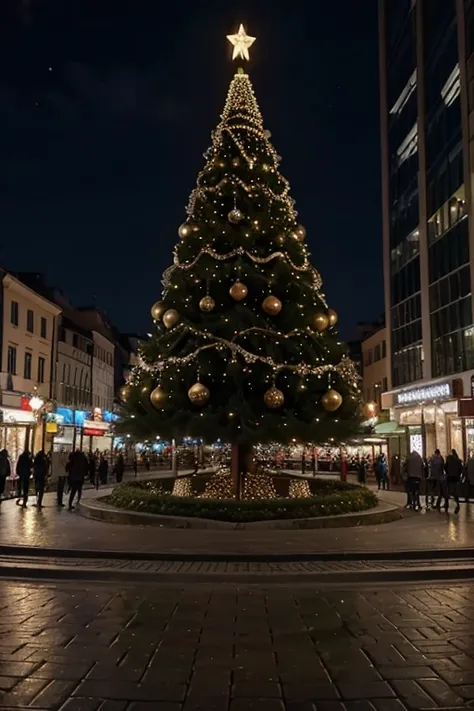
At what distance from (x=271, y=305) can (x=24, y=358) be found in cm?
3119

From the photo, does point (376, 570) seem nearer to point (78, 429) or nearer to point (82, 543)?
point (82, 543)

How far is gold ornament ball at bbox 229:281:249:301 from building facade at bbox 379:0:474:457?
40.3ft

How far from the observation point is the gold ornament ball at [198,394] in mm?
17469

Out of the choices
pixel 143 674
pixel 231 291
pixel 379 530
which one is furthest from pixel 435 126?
pixel 143 674

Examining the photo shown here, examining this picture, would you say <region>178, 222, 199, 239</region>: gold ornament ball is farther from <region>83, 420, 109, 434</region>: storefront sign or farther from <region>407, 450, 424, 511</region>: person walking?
<region>83, 420, 109, 434</region>: storefront sign

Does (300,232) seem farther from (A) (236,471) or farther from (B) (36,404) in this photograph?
(B) (36,404)

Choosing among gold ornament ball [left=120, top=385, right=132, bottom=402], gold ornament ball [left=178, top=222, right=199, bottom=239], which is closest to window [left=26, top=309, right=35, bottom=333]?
gold ornament ball [left=178, top=222, right=199, bottom=239]

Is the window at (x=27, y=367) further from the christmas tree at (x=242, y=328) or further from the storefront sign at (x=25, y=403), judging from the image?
the christmas tree at (x=242, y=328)

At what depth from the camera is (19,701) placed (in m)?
5.42

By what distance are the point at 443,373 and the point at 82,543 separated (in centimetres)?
2389

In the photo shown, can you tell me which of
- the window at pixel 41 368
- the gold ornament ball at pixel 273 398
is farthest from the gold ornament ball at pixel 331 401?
the window at pixel 41 368

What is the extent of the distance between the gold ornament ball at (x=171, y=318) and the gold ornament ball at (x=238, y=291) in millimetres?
1620

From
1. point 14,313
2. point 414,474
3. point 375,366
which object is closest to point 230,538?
point 414,474

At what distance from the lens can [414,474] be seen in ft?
68.6
